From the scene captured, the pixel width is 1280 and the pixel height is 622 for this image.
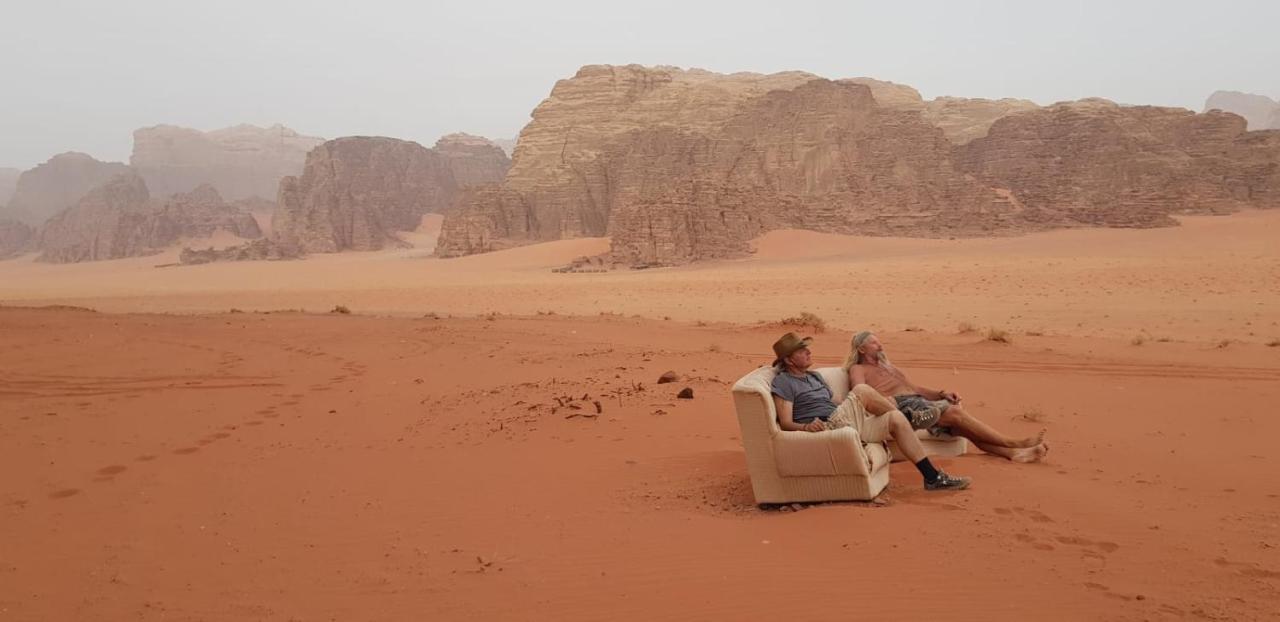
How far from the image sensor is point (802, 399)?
17.7 ft

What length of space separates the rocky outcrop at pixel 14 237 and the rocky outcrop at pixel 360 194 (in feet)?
123

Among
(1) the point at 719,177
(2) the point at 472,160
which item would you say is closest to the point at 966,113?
(1) the point at 719,177

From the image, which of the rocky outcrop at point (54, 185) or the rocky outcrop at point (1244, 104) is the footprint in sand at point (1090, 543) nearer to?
the rocky outcrop at point (54, 185)

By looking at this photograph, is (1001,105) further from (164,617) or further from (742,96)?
(164,617)

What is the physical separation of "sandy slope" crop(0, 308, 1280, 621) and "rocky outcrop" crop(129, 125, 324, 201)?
14113 cm

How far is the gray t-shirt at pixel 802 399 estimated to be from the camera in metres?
5.38

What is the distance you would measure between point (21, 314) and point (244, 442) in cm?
1430

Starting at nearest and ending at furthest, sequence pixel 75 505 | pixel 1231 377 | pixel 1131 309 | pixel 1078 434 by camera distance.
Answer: pixel 75 505
pixel 1078 434
pixel 1231 377
pixel 1131 309

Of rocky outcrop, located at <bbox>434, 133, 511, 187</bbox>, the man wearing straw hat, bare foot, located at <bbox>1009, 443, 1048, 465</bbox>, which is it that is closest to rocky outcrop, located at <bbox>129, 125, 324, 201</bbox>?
rocky outcrop, located at <bbox>434, 133, 511, 187</bbox>

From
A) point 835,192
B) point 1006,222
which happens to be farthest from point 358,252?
point 1006,222

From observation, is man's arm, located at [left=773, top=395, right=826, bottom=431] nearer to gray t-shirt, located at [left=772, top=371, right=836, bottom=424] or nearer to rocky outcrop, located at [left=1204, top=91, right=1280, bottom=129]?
gray t-shirt, located at [left=772, top=371, right=836, bottom=424]

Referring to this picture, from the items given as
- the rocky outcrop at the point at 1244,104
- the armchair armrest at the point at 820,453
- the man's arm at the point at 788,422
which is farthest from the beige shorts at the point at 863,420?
the rocky outcrop at the point at 1244,104

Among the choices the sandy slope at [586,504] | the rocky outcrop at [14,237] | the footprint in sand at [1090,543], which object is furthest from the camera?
the rocky outcrop at [14,237]

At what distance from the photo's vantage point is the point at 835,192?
181 ft
